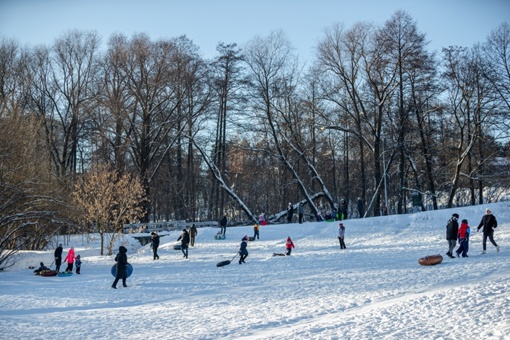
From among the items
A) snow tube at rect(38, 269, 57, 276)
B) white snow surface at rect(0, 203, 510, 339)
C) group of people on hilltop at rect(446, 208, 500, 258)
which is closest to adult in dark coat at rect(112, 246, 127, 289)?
white snow surface at rect(0, 203, 510, 339)

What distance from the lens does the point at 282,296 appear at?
1523 centimetres

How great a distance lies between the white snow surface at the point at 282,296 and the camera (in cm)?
1067

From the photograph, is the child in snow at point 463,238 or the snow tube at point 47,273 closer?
the child in snow at point 463,238

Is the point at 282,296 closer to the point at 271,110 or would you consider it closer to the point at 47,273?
the point at 47,273

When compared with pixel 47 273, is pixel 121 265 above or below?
above

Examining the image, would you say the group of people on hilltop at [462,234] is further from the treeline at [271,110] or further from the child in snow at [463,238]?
the treeline at [271,110]

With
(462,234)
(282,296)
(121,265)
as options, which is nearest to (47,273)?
(121,265)

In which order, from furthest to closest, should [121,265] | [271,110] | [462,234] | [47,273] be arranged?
[271,110]
[47,273]
[462,234]
[121,265]

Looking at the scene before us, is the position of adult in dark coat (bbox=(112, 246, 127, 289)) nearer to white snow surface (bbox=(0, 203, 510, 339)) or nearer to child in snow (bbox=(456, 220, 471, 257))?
white snow surface (bbox=(0, 203, 510, 339))

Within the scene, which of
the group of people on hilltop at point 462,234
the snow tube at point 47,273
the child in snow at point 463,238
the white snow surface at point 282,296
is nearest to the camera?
the white snow surface at point 282,296

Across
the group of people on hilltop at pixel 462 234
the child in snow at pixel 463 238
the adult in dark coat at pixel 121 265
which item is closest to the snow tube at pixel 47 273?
the adult in dark coat at pixel 121 265

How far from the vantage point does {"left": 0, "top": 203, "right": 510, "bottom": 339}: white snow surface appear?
35.0ft

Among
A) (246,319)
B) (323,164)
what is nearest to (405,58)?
(323,164)

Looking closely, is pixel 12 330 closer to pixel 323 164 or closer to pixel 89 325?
pixel 89 325
